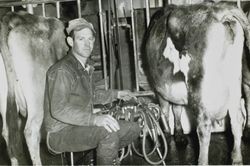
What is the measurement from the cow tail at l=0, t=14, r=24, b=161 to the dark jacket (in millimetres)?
450

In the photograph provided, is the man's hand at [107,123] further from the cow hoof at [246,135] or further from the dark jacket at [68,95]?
the cow hoof at [246,135]

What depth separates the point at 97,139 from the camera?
7.93ft

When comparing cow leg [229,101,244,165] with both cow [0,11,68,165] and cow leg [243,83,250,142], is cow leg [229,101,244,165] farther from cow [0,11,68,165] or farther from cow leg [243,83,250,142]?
cow [0,11,68,165]

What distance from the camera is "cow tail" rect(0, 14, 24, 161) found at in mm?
2990

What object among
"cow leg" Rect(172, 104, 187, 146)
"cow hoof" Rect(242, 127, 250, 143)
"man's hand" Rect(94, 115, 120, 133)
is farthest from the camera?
"cow leg" Rect(172, 104, 187, 146)

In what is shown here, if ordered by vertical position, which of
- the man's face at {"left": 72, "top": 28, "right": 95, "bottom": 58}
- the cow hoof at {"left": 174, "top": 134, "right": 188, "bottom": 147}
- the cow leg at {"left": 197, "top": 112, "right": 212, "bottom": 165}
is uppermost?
the man's face at {"left": 72, "top": 28, "right": 95, "bottom": 58}

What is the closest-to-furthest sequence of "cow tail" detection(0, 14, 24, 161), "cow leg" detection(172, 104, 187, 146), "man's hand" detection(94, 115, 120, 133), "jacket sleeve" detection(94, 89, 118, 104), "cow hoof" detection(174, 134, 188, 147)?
1. "man's hand" detection(94, 115, 120, 133)
2. "jacket sleeve" detection(94, 89, 118, 104)
3. "cow tail" detection(0, 14, 24, 161)
4. "cow hoof" detection(174, 134, 188, 147)
5. "cow leg" detection(172, 104, 187, 146)

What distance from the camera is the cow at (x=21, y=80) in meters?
3.01

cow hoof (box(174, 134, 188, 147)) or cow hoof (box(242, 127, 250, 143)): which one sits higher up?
cow hoof (box(242, 127, 250, 143))

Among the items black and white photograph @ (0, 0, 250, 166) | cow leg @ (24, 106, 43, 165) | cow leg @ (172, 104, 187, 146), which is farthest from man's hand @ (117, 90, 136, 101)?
A: cow leg @ (172, 104, 187, 146)

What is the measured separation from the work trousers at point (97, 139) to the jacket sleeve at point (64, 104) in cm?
9

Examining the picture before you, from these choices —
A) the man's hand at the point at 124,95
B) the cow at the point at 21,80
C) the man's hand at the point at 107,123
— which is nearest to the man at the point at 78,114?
the man's hand at the point at 107,123

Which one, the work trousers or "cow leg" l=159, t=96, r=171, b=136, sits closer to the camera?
the work trousers

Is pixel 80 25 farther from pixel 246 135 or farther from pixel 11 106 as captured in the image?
pixel 246 135
